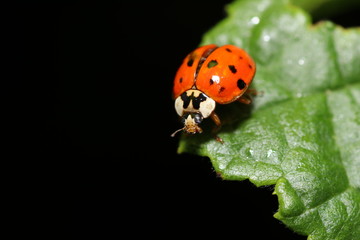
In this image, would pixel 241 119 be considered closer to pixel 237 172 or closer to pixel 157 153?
pixel 237 172

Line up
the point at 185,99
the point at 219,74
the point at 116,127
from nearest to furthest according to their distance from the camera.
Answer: the point at 219,74, the point at 185,99, the point at 116,127

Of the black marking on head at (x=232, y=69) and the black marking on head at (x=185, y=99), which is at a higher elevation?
the black marking on head at (x=232, y=69)

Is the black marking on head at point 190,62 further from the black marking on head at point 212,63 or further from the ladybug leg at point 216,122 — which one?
the ladybug leg at point 216,122

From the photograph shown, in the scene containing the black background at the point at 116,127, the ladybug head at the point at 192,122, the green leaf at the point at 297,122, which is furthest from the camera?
the black background at the point at 116,127

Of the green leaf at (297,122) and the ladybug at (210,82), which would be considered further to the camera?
the ladybug at (210,82)

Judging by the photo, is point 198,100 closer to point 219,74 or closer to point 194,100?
point 194,100

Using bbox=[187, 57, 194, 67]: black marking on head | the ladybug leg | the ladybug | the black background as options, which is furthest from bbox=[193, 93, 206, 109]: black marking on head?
the black background

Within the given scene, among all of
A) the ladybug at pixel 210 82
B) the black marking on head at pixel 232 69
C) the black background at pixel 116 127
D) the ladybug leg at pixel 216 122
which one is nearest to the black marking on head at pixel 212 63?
the ladybug at pixel 210 82

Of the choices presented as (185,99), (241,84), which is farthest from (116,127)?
(241,84)
